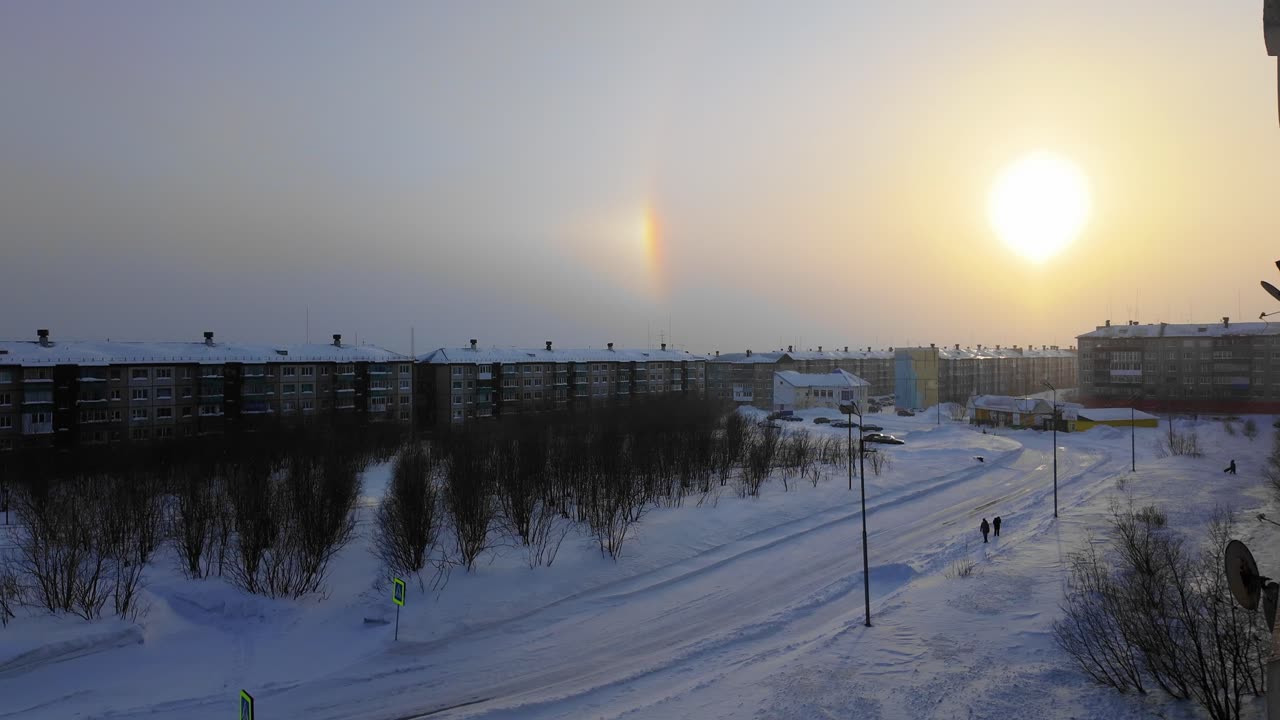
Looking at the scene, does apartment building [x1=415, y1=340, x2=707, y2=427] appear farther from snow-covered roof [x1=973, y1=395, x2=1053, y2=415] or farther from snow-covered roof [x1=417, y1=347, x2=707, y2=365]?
snow-covered roof [x1=973, y1=395, x2=1053, y2=415]

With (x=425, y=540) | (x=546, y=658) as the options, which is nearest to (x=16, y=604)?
(x=425, y=540)

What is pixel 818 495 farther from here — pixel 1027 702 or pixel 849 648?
pixel 1027 702

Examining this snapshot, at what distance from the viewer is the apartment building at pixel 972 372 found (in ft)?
345

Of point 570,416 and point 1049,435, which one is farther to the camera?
point 1049,435

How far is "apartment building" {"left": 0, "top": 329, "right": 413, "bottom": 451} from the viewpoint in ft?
138

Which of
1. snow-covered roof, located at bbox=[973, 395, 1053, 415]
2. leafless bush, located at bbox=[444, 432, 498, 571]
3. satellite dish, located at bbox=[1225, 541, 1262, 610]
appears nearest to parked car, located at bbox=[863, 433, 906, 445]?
snow-covered roof, located at bbox=[973, 395, 1053, 415]

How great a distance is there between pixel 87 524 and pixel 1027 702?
32.7 meters

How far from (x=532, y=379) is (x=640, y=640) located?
5323cm

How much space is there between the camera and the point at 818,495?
4044cm

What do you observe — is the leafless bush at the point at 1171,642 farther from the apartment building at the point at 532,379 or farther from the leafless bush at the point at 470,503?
the apartment building at the point at 532,379

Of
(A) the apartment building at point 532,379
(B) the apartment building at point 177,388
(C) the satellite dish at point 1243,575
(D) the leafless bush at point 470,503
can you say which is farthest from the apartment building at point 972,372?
(C) the satellite dish at point 1243,575

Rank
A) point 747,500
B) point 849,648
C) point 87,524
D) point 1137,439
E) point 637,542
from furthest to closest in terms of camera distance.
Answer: point 1137,439 → point 747,500 → point 637,542 → point 87,524 → point 849,648

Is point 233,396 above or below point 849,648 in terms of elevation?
above

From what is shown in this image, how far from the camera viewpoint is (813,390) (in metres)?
90.2
